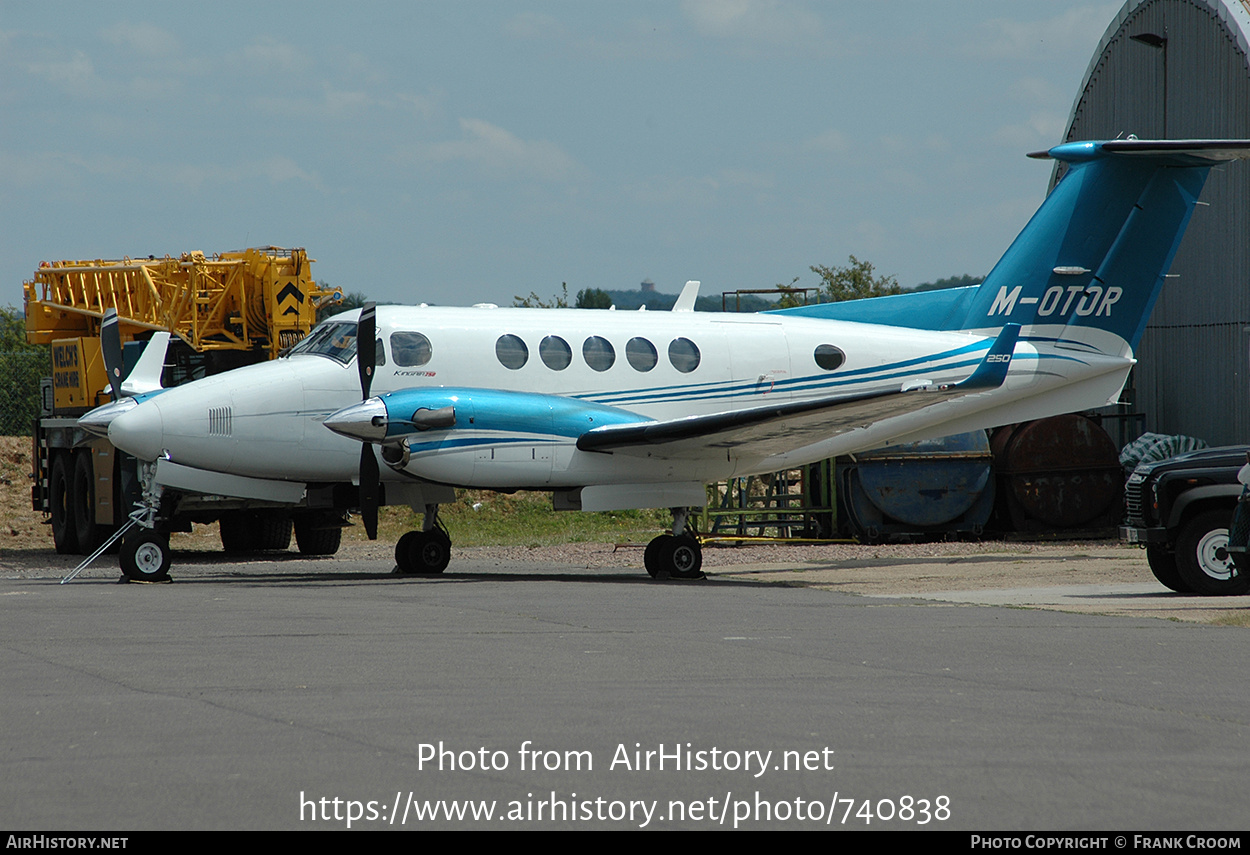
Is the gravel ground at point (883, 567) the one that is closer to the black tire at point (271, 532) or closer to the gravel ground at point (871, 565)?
the gravel ground at point (871, 565)

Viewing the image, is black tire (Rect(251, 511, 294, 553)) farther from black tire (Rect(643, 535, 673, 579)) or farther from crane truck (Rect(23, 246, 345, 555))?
black tire (Rect(643, 535, 673, 579))

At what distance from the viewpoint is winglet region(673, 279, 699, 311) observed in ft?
61.5

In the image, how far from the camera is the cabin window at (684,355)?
17109 mm

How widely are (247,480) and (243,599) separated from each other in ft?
10.4

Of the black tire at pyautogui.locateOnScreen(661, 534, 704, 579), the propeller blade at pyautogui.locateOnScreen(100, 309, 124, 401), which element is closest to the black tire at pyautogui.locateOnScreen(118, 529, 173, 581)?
the propeller blade at pyautogui.locateOnScreen(100, 309, 124, 401)

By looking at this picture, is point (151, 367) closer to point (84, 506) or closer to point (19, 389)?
point (84, 506)

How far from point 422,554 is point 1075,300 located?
927cm

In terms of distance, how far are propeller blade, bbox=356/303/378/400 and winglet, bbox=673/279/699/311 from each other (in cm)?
461

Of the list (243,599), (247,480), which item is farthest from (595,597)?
(247,480)

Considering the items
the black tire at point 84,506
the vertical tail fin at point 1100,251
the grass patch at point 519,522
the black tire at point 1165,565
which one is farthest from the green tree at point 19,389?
the black tire at point 1165,565

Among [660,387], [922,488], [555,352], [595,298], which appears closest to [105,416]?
[555,352]

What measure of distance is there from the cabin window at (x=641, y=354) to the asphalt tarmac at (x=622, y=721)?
5.52 meters

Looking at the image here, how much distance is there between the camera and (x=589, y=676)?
813 centimetres

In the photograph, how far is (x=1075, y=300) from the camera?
729 inches
